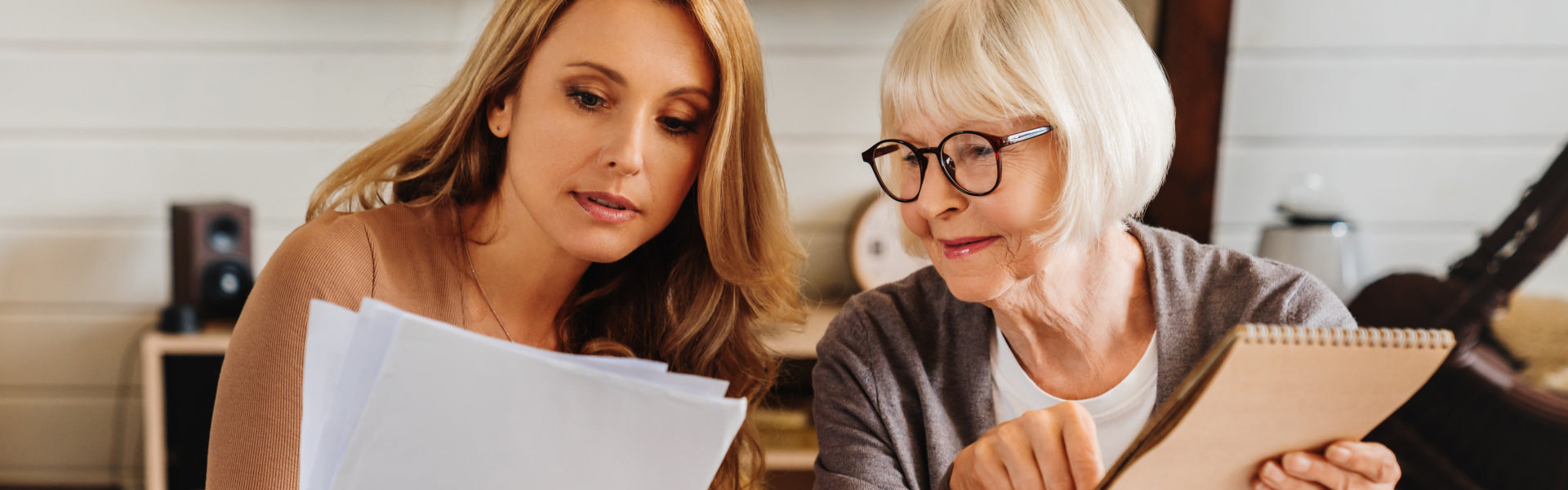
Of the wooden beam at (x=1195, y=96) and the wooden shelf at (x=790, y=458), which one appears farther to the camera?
the wooden shelf at (x=790, y=458)

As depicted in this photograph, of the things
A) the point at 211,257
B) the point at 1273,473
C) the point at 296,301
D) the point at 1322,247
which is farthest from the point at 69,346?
the point at 1322,247

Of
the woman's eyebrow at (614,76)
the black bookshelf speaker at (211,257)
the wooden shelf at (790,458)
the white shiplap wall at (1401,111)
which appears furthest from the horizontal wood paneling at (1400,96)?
the black bookshelf speaker at (211,257)

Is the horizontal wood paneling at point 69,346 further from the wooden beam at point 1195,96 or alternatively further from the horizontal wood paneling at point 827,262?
the wooden beam at point 1195,96

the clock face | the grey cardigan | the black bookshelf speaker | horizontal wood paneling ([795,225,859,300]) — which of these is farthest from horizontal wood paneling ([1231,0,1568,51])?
the black bookshelf speaker

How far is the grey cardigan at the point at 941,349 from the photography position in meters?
1.03

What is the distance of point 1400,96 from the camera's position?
2.55 meters

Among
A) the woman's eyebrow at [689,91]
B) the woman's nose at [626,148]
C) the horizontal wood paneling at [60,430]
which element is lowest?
the horizontal wood paneling at [60,430]

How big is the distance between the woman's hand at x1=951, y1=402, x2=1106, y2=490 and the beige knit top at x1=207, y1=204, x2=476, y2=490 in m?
0.60

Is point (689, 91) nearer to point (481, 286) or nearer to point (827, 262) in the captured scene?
point (481, 286)

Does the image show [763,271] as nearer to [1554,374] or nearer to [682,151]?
[682,151]

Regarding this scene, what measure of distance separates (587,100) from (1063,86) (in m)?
0.47

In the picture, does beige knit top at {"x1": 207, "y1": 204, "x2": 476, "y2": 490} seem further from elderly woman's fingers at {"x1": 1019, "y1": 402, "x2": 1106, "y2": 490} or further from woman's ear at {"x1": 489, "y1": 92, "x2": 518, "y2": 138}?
elderly woman's fingers at {"x1": 1019, "y1": 402, "x2": 1106, "y2": 490}

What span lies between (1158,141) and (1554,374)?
1215 millimetres

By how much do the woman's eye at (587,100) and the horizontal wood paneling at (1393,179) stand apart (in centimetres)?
205
